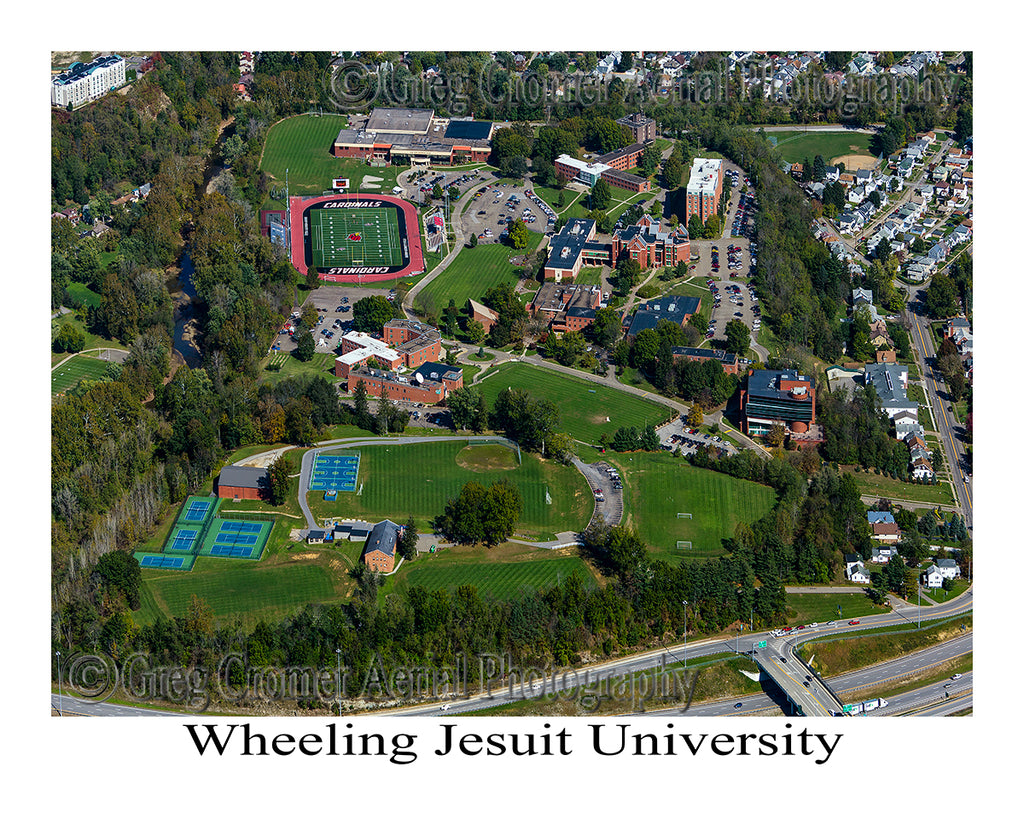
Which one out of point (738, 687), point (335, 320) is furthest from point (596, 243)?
point (738, 687)

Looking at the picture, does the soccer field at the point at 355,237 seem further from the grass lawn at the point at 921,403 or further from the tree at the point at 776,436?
the grass lawn at the point at 921,403

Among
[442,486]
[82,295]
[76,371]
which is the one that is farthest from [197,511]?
[82,295]

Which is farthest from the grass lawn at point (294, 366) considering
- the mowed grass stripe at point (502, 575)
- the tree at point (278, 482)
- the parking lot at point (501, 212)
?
the mowed grass stripe at point (502, 575)

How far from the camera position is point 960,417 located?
268ft

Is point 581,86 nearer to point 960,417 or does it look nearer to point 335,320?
point 335,320

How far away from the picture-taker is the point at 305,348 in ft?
278

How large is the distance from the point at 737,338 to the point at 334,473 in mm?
26753

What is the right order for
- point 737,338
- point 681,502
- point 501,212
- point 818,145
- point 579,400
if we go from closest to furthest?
point 681,502
point 579,400
point 737,338
point 501,212
point 818,145

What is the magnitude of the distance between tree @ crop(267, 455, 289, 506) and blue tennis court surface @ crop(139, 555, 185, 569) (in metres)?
6.15

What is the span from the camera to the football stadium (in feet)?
316

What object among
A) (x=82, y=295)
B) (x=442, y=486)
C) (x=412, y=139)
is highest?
(x=412, y=139)

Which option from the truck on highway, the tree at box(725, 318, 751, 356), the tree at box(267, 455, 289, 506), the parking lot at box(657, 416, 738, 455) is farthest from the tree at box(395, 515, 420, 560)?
the tree at box(725, 318, 751, 356)

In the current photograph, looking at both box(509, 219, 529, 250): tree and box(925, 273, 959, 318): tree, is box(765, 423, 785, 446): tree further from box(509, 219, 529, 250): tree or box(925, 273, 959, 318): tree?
box(509, 219, 529, 250): tree

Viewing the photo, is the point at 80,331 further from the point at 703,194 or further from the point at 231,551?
the point at 703,194
